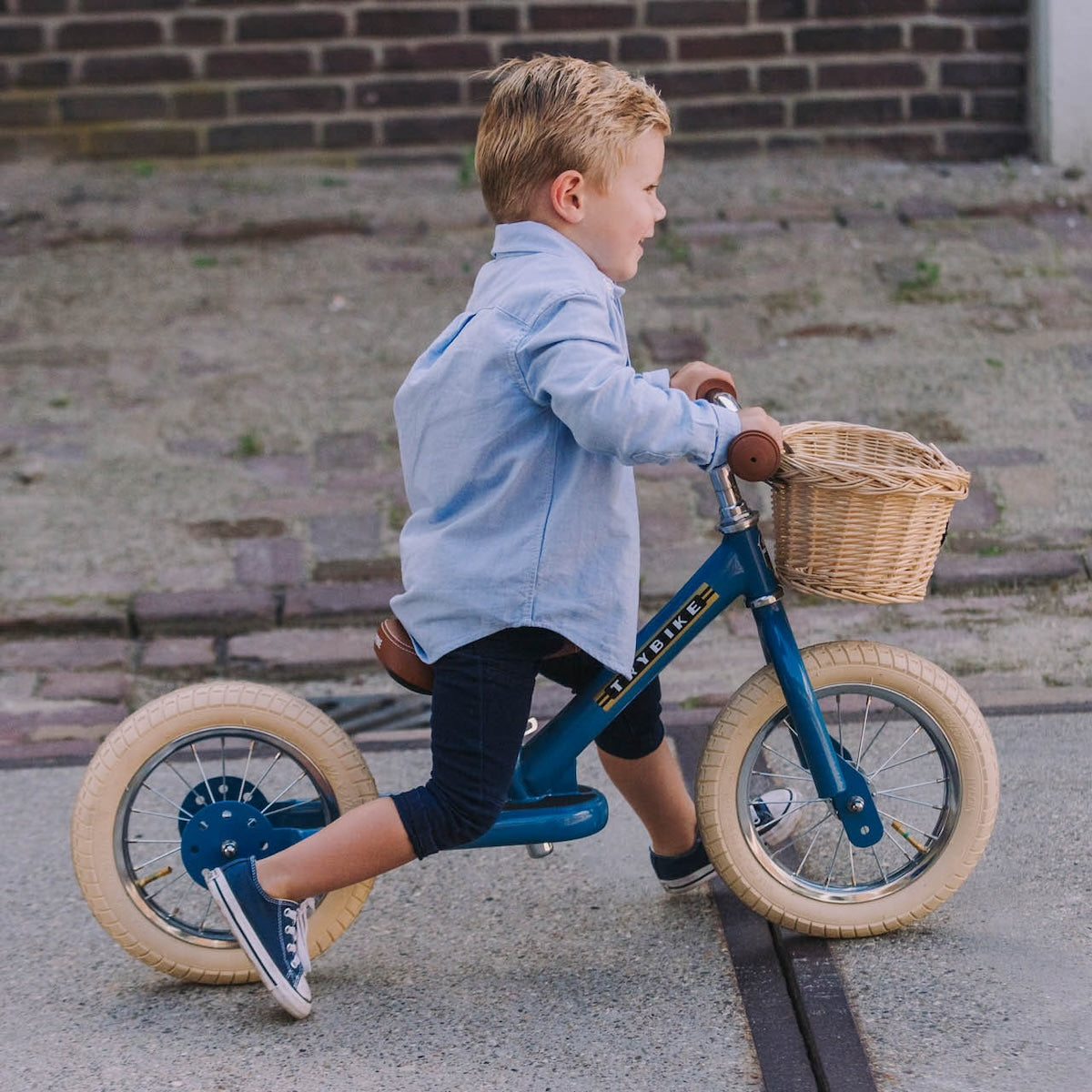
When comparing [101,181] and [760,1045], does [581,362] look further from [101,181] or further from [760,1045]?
[101,181]

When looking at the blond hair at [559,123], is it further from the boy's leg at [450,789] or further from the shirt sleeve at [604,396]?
the boy's leg at [450,789]

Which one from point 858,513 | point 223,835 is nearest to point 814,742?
point 858,513

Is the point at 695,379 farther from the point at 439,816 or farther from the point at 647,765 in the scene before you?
the point at 439,816

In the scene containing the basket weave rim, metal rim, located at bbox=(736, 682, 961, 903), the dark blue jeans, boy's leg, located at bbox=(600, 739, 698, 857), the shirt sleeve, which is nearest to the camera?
the shirt sleeve

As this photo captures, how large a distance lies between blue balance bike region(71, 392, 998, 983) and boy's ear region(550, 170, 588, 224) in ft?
1.77

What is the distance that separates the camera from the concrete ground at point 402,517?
2.87 m

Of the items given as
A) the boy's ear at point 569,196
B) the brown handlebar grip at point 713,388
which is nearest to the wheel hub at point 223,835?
the brown handlebar grip at point 713,388

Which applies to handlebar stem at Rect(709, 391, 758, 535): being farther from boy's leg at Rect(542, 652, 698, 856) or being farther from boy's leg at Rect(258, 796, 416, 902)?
boy's leg at Rect(258, 796, 416, 902)

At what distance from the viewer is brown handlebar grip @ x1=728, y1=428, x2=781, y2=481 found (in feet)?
8.66

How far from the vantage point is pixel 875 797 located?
11.1ft

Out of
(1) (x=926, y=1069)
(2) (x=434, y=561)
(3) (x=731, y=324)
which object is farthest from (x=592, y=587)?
(3) (x=731, y=324)

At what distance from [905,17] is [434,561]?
5.19 meters

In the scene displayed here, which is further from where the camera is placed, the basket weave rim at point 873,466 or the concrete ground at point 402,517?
the concrete ground at point 402,517

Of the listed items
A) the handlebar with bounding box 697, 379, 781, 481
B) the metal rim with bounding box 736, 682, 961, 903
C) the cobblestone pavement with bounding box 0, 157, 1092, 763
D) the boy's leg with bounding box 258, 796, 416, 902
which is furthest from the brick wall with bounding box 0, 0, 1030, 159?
the boy's leg with bounding box 258, 796, 416, 902
